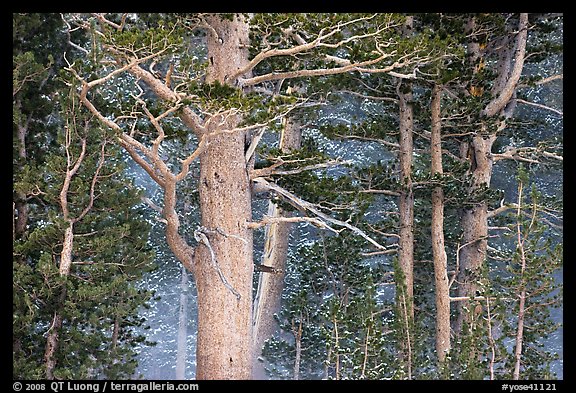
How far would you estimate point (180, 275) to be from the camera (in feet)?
48.2

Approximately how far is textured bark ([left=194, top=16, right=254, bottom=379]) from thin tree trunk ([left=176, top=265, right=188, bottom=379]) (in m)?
7.05

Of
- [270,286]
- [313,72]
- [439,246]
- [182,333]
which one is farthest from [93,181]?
[182,333]

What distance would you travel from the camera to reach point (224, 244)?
21.5ft

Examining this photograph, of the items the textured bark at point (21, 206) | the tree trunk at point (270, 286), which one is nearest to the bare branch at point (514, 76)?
the tree trunk at point (270, 286)

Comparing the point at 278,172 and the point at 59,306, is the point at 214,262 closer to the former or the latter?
the point at 278,172

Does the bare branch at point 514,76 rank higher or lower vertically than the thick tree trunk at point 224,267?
higher

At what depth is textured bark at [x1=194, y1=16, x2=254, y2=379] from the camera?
6488 mm

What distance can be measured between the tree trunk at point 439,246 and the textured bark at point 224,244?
2.36 metres

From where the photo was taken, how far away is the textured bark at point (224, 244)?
649cm

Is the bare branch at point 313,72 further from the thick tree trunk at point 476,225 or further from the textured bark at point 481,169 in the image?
the thick tree trunk at point 476,225

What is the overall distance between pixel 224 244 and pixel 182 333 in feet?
25.6

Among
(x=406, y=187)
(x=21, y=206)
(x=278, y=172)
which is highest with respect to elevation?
(x=406, y=187)
